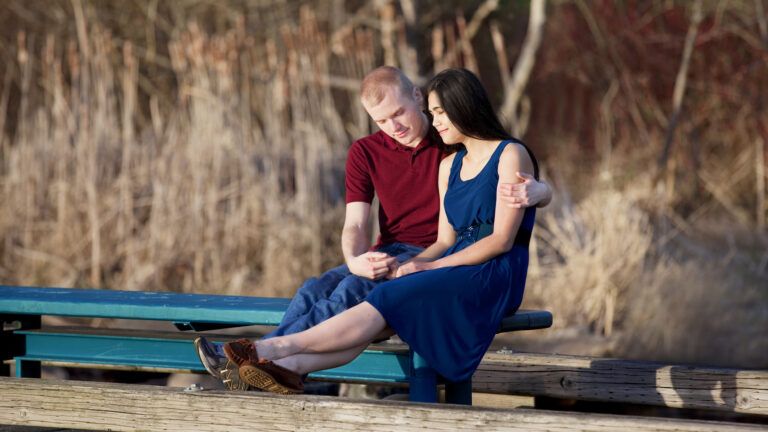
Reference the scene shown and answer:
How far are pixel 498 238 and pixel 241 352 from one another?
0.88m

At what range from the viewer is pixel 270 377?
3723 millimetres

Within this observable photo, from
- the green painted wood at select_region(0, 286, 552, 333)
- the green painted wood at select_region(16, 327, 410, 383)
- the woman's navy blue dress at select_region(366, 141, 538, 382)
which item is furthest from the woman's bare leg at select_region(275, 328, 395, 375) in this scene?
the green painted wood at select_region(16, 327, 410, 383)

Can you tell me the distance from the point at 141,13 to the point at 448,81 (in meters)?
8.70

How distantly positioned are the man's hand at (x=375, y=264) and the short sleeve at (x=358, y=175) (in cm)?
41

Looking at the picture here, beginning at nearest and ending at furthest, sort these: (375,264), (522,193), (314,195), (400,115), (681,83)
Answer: (522,193) < (375,264) < (400,115) < (314,195) < (681,83)

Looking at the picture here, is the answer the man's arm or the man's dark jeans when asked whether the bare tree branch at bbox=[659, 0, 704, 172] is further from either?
the man's dark jeans

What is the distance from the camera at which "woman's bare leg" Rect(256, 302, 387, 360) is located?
3789 mm

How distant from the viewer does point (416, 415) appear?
3.45 metres

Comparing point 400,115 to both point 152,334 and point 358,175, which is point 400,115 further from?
point 152,334

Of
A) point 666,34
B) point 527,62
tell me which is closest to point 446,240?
point 527,62

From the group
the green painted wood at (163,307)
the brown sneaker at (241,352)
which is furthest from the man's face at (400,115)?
the brown sneaker at (241,352)

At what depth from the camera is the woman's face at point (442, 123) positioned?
160 inches

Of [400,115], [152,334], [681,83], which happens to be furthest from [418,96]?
[681,83]

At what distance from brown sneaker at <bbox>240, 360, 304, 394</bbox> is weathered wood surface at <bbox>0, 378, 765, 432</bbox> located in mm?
75
